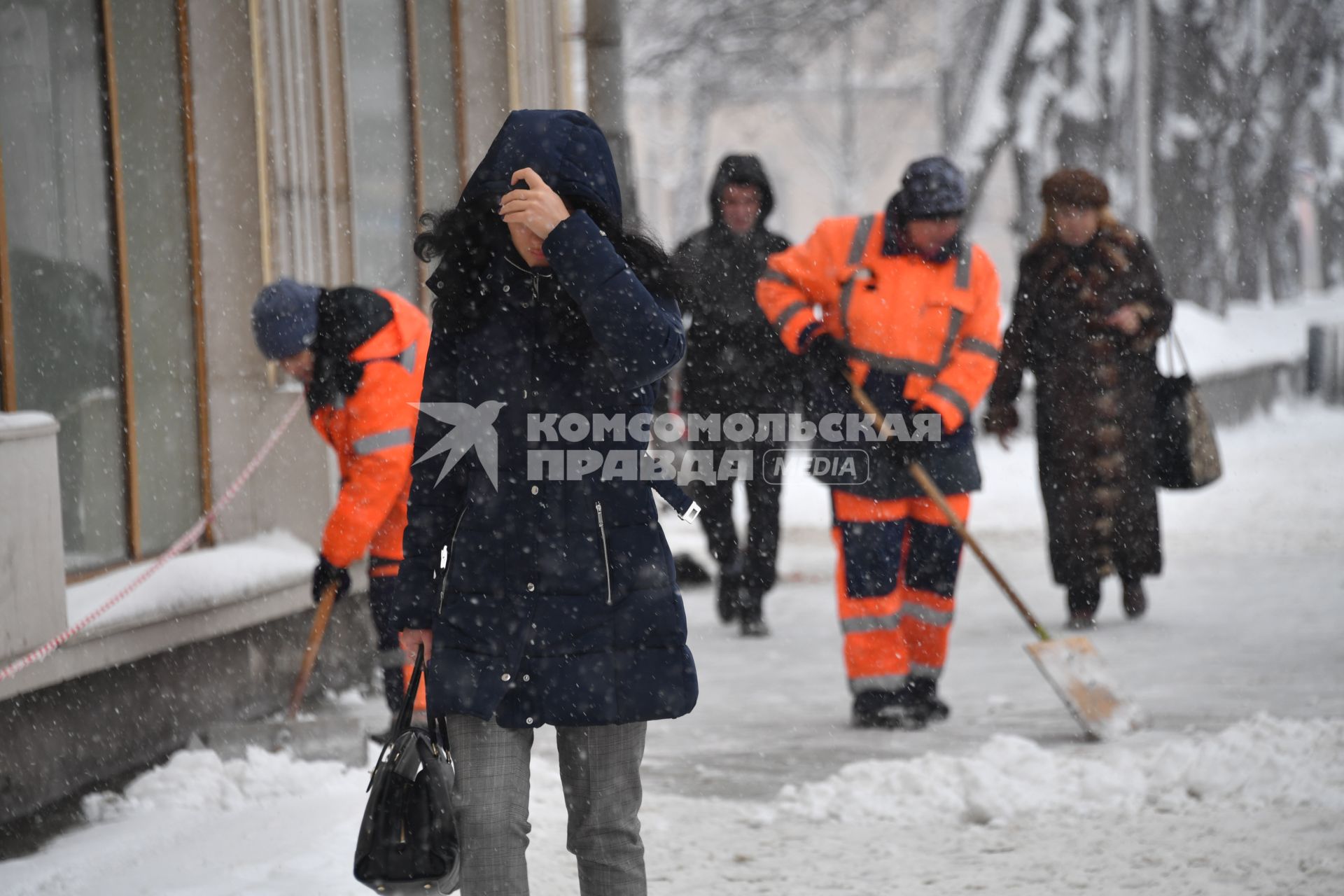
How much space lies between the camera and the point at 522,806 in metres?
3.21

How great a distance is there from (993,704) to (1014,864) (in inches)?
80.2

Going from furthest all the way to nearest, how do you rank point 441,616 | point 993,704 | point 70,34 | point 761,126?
point 761,126 → point 993,704 → point 70,34 → point 441,616

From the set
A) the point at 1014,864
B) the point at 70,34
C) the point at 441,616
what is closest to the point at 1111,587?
the point at 1014,864

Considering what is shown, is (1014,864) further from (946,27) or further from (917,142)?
(917,142)

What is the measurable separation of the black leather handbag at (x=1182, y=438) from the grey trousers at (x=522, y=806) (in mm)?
5418

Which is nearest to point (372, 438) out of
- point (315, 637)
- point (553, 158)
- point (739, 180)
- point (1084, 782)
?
point (315, 637)

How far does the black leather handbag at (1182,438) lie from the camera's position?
8.02 meters

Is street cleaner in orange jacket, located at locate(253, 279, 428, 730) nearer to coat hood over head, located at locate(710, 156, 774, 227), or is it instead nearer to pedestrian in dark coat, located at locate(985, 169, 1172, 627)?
coat hood over head, located at locate(710, 156, 774, 227)

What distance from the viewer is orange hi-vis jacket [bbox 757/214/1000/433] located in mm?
6102

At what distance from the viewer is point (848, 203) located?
50719mm

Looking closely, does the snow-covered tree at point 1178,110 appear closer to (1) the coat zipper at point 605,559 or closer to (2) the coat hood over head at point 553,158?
(2) the coat hood over head at point 553,158

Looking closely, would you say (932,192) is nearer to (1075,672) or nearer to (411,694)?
(1075,672)

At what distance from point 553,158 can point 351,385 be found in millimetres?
2260

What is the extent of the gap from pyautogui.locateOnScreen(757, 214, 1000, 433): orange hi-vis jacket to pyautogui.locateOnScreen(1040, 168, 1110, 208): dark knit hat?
1.67 m
